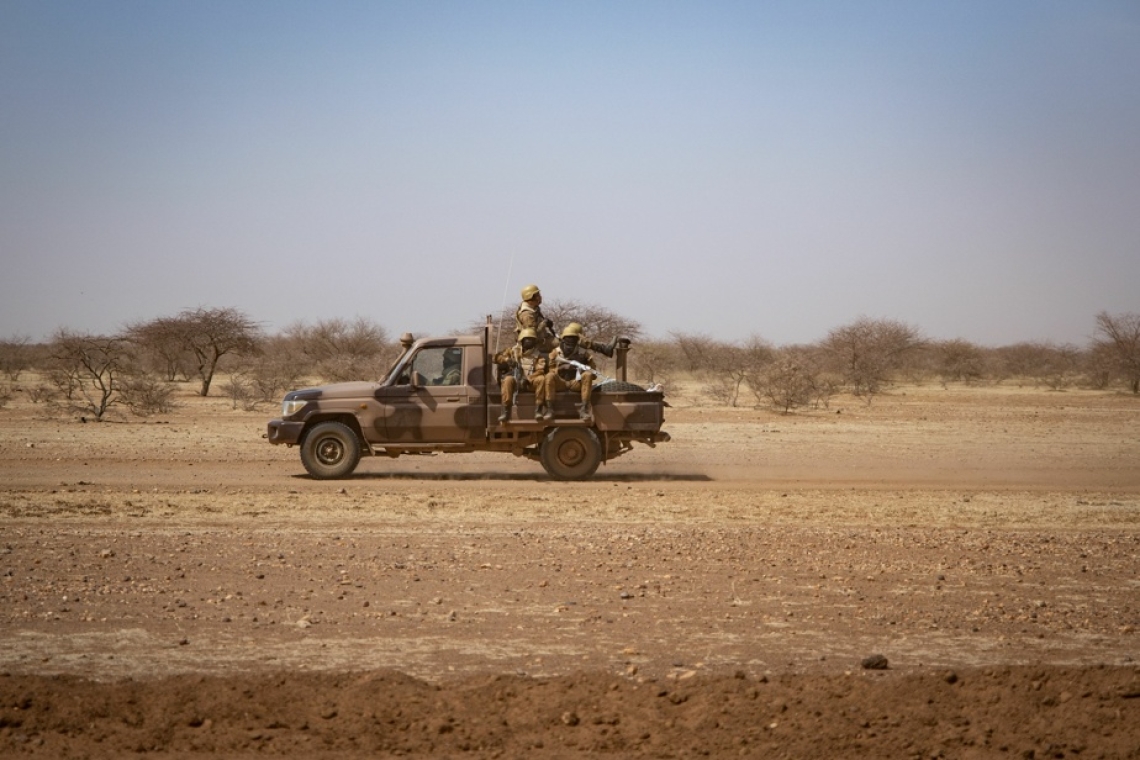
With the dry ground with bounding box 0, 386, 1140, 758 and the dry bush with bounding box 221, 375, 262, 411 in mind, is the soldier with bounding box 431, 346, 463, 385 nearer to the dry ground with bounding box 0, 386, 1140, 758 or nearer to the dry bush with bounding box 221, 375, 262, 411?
the dry ground with bounding box 0, 386, 1140, 758

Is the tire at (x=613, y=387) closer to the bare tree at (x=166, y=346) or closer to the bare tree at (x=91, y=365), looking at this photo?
the bare tree at (x=91, y=365)

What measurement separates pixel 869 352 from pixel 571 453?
1535 inches

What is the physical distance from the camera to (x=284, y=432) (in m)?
17.2

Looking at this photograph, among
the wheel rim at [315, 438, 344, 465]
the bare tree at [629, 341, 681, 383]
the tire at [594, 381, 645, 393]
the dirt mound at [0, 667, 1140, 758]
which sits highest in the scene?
the bare tree at [629, 341, 681, 383]

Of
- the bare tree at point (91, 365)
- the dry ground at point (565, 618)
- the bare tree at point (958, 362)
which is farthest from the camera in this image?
the bare tree at point (958, 362)

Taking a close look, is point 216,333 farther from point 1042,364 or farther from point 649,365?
point 1042,364

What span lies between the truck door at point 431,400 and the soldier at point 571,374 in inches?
48.8

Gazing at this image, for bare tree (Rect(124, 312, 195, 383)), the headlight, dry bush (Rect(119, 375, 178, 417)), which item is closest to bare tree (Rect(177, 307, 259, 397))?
bare tree (Rect(124, 312, 195, 383))

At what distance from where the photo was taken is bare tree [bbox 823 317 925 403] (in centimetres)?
4697

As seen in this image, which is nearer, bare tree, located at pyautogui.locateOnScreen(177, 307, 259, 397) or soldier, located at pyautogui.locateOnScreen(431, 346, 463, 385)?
soldier, located at pyautogui.locateOnScreen(431, 346, 463, 385)

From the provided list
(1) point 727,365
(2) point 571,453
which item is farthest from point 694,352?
(2) point 571,453

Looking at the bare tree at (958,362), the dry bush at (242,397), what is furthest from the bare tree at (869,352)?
the dry bush at (242,397)

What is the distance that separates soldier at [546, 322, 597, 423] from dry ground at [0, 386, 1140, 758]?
4.23ft

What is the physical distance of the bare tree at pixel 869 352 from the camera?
47.0m
